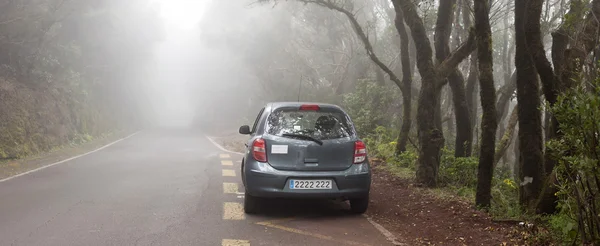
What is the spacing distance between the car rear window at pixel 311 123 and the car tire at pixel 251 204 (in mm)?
954

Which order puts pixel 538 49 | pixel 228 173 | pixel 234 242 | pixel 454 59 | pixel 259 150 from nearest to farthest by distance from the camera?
1. pixel 234 242
2. pixel 538 49
3. pixel 259 150
4. pixel 454 59
5. pixel 228 173

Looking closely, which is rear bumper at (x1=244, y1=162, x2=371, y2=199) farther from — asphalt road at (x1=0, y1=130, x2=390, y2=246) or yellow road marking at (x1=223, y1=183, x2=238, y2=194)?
yellow road marking at (x1=223, y1=183, x2=238, y2=194)

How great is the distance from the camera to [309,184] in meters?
6.58

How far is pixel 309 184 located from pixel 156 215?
218 cm

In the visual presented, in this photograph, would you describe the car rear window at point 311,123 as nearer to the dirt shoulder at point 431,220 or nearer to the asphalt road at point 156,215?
the asphalt road at point 156,215

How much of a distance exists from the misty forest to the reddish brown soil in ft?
0.51

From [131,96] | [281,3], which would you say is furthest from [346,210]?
[131,96]

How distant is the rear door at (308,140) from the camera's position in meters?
6.67

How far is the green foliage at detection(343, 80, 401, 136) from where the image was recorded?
749 inches

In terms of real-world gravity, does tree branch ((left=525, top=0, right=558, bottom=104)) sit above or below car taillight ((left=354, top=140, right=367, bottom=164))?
above

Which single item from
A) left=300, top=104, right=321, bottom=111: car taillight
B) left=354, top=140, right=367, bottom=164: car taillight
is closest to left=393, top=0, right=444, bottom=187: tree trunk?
left=354, top=140, right=367, bottom=164: car taillight

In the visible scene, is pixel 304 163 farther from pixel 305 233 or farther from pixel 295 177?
pixel 305 233

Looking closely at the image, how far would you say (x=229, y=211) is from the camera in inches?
281

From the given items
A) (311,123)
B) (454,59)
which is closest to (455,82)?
(454,59)
